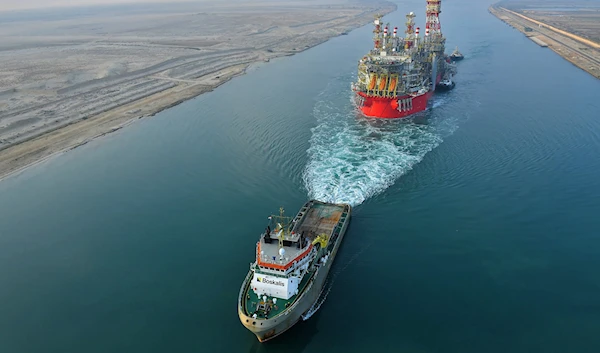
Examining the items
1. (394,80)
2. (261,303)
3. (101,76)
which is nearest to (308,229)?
(261,303)

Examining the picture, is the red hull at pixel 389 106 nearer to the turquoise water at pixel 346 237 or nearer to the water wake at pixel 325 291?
the turquoise water at pixel 346 237

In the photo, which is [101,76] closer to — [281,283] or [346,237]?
[346,237]

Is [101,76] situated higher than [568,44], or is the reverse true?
[101,76]

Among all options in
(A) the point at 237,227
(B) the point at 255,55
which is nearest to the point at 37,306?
(A) the point at 237,227

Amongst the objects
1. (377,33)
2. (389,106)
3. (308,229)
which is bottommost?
(308,229)

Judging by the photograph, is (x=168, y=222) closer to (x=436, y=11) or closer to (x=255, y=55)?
(x=436, y=11)
